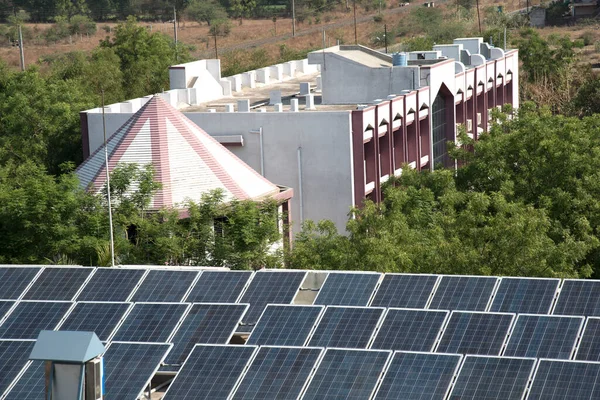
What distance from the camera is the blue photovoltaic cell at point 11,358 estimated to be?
1840 cm

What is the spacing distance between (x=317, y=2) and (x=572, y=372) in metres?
113

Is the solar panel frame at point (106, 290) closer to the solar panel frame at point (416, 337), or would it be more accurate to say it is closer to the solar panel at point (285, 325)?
the solar panel at point (285, 325)

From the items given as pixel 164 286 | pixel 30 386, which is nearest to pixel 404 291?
pixel 164 286

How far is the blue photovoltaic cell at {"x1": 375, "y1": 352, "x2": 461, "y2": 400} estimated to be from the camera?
17.1m

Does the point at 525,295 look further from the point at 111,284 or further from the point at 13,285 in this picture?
the point at 13,285

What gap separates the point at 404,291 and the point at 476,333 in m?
2.15

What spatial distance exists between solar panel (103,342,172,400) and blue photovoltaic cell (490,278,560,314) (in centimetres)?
602

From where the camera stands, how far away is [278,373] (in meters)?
17.8

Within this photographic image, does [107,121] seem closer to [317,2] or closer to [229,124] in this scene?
[229,124]

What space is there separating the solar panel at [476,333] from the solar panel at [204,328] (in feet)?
11.7

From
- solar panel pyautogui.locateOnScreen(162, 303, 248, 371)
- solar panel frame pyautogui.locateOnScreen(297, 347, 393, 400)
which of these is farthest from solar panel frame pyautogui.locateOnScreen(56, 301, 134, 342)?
solar panel frame pyautogui.locateOnScreen(297, 347, 393, 400)

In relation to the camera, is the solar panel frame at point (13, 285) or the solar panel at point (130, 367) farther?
the solar panel frame at point (13, 285)

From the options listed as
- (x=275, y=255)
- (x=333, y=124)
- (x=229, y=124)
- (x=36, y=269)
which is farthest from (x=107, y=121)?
(x=36, y=269)

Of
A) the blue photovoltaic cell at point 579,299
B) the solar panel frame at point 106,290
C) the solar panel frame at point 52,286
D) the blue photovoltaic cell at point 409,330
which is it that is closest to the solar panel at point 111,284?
the solar panel frame at point 106,290
